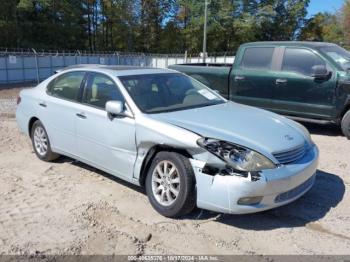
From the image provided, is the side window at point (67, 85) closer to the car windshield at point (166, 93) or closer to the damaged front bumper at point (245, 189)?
the car windshield at point (166, 93)

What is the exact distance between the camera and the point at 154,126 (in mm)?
4367

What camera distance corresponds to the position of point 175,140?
4.13m

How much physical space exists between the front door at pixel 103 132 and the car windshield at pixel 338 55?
4700mm

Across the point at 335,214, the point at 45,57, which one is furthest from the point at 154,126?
the point at 45,57

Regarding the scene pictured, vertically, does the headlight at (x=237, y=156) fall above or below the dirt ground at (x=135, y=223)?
above

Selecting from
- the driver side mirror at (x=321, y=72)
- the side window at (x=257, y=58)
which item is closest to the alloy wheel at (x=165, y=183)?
the driver side mirror at (x=321, y=72)

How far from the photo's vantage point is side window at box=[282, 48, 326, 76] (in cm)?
790

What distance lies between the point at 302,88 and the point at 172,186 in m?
4.68

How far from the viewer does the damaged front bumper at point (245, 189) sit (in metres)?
3.79

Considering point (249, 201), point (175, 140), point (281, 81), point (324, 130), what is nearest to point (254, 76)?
point (281, 81)

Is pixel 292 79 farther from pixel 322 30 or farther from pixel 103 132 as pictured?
pixel 322 30

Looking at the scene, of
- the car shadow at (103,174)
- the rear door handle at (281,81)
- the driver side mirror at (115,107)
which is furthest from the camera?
the rear door handle at (281,81)

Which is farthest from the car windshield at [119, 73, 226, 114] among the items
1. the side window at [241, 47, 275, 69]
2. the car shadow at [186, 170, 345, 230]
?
the side window at [241, 47, 275, 69]

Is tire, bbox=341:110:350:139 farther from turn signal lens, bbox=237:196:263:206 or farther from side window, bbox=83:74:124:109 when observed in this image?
side window, bbox=83:74:124:109
